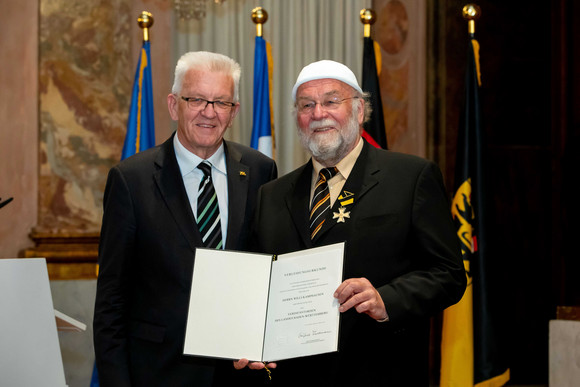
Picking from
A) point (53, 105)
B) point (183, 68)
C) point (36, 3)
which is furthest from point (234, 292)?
point (36, 3)

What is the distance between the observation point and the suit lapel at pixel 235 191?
295 cm

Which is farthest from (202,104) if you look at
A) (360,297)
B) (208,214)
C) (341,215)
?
(360,297)

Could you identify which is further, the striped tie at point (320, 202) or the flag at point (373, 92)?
the flag at point (373, 92)

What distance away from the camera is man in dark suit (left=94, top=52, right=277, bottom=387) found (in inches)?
113

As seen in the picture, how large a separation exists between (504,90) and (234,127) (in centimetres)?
230

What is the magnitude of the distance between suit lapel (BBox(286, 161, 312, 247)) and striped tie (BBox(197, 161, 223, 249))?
1.14 feet

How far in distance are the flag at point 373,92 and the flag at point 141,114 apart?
1450 mm

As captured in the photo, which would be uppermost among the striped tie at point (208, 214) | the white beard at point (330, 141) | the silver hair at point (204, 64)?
the silver hair at point (204, 64)

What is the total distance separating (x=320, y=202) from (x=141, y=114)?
261cm

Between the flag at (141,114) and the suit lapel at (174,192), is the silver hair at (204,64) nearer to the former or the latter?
the suit lapel at (174,192)

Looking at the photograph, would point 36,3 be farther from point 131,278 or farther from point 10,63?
point 131,278

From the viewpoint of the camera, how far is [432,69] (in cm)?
605

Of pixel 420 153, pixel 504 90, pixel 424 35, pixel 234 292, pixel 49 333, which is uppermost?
pixel 424 35

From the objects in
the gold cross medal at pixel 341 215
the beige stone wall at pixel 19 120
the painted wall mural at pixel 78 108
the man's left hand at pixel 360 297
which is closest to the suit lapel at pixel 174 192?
the gold cross medal at pixel 341 215
